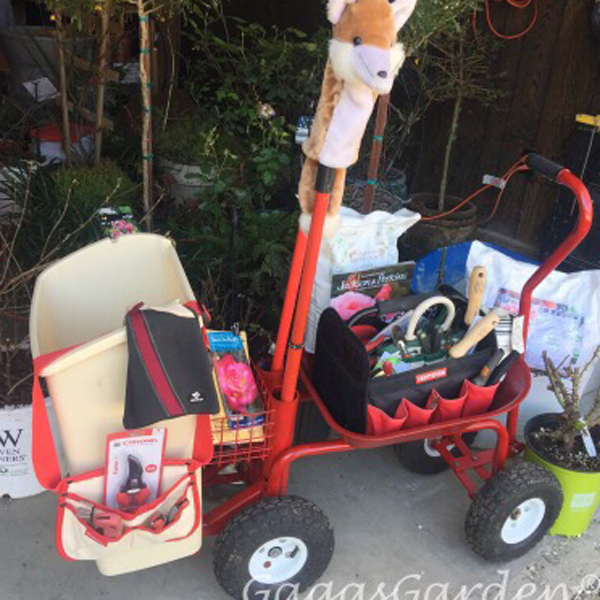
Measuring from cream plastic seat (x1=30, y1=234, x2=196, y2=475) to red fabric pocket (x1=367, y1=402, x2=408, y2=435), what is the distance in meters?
0.47

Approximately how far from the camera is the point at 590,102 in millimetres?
3557

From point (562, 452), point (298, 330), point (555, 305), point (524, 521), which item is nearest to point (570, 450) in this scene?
point (562, 452)

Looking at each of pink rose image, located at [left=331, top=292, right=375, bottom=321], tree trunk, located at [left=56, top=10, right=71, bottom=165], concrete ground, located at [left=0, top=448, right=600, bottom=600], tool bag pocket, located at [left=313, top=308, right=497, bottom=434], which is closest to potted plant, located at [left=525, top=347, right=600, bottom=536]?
concrete ground, located at [left=0, top=448, right=600, bottom=600]

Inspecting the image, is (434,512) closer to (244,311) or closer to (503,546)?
(503,546)

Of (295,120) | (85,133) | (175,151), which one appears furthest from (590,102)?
(85,133)

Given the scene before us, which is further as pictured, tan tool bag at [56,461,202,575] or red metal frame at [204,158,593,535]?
red metal frame at [204,158,593,535]

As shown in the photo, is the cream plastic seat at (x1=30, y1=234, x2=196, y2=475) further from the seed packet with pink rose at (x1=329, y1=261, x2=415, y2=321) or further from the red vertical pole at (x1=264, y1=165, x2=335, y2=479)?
the seed packet with pink rose at (x1=329, y1=261, x2=415, y2=321)

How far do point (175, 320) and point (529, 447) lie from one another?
1.36 m

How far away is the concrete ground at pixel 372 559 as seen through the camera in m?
1.91

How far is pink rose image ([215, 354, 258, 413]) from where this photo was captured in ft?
5.66

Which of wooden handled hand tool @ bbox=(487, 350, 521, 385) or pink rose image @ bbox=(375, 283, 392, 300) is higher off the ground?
pink rose image @ bbox=(375, 283, 392, 300)

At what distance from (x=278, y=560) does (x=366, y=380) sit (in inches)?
22.6

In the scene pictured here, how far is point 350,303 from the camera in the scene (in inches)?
80.9

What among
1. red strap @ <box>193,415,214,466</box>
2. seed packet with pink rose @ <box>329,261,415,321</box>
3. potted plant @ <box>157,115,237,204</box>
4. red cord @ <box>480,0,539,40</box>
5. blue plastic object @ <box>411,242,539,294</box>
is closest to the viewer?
red strap @ <box>193,415,214,466</box>
